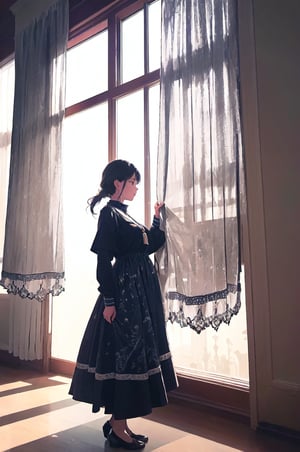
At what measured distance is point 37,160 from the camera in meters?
2.99

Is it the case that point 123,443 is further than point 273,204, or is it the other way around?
point 273,204

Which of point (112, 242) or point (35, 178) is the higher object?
point (35, 178)

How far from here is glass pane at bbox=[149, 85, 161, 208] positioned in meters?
2.56

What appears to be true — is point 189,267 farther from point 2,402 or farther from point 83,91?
point 83,91

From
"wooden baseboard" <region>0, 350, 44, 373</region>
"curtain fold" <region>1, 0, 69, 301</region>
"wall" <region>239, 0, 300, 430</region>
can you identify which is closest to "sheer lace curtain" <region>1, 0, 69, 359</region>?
"curtain fold" <region>1, 0, 69, 301</region>

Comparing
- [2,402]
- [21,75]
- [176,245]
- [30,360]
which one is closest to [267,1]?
[176,245]

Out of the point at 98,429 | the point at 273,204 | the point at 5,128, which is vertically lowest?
the point at 98,429

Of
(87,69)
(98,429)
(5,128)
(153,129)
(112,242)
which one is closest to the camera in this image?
(112,242)

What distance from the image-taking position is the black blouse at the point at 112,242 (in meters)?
1.77

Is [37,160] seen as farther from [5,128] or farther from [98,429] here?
[98,429]

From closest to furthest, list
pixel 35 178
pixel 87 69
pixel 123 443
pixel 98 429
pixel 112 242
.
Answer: pixel 123 443 < pixel 112 242 < pixel 98 429 < pixel 35 178 < pixel 87 69

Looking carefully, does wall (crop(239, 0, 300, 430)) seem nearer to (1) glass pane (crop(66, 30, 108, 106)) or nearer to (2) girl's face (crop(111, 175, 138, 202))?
(2) girl's face (crop(111, 175, 138, 202))

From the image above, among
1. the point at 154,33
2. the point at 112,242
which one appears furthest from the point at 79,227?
the point at 154,33

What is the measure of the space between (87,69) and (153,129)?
958mm
